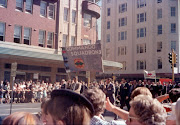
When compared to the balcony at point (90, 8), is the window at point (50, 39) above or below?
below

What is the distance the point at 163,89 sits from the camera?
18.7m

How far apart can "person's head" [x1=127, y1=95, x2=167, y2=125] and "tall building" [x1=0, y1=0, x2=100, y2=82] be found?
65.8 feet

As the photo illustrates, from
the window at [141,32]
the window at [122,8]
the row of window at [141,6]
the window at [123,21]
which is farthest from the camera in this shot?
the window at [122,8]

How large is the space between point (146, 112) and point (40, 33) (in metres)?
25.4

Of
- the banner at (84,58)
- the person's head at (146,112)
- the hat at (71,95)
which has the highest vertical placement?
the banner at (84,58)

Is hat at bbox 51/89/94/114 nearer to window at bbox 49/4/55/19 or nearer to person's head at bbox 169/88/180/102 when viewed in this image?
person's head at bbox 169/88/180/102

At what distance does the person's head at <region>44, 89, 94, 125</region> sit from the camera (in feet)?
5.90

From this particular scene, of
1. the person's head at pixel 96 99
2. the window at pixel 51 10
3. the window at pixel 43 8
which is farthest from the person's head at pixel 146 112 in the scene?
the window at pixel 51 10

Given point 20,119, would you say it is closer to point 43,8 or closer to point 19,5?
point 19,5

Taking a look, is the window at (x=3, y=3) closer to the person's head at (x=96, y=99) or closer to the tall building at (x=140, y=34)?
the person's head at (x=96, y=99)

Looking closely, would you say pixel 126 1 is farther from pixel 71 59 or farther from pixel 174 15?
pixel 71 59

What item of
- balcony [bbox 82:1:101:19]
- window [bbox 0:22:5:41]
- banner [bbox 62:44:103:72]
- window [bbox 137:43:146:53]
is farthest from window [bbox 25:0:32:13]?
window [bbox 137:43:146:53]

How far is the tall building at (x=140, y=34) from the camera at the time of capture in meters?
38.4

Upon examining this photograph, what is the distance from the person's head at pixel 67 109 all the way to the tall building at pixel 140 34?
37.0 meters
